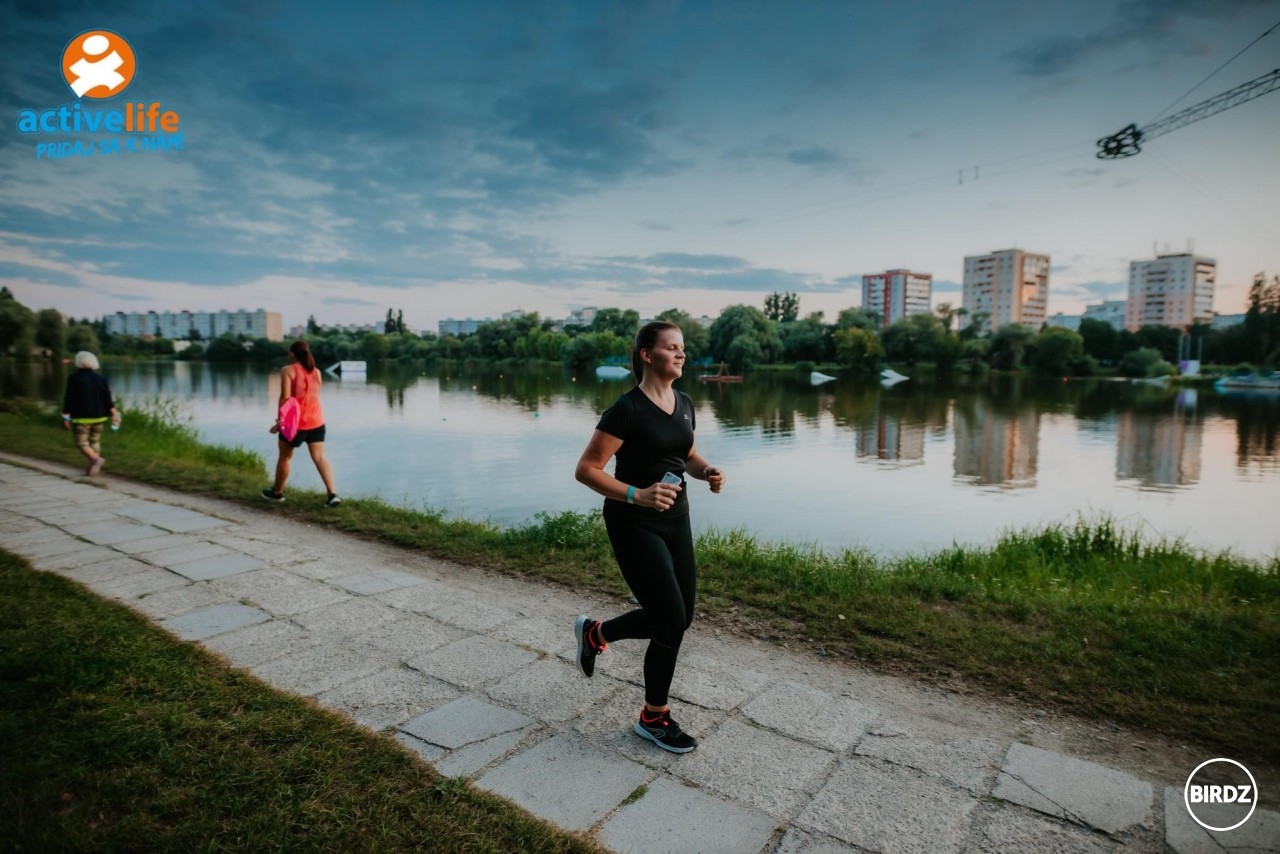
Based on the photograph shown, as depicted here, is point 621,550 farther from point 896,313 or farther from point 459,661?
point 896,313

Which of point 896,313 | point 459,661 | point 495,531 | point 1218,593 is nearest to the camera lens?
point 459,661

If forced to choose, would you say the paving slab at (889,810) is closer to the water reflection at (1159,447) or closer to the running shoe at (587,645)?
the running shoe at (587,645)

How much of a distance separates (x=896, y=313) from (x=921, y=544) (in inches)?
7470

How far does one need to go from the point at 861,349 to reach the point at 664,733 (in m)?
89.2

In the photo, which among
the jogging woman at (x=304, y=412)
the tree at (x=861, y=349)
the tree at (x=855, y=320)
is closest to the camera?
the jogging woman at (x=304, y=412)

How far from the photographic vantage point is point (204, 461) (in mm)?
13617

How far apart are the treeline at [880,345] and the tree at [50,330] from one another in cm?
160

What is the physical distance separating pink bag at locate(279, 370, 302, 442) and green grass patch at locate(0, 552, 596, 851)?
177 inches

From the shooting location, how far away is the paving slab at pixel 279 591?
491 cm

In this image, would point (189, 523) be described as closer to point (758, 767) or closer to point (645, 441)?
point (645, 441)

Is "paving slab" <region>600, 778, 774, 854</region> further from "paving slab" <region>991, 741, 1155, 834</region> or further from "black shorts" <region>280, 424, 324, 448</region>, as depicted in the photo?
"black shorts" <region>280, 424, 324, 448</region>

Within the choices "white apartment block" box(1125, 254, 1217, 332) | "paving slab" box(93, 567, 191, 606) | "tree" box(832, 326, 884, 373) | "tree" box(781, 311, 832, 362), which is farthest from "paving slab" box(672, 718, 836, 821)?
"white apartment block" box(1125, 254, 1217, 332)

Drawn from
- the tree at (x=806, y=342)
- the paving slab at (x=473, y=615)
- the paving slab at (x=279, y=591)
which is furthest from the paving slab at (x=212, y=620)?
the tree at (x=806, y=342)

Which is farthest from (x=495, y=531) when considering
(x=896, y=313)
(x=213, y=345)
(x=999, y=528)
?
(x=896, y=313)
